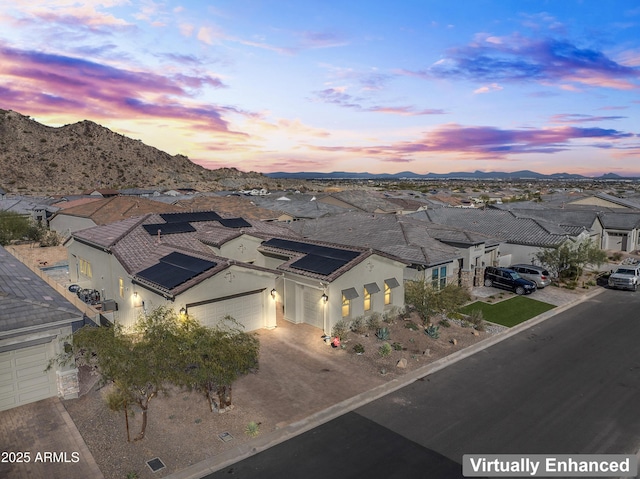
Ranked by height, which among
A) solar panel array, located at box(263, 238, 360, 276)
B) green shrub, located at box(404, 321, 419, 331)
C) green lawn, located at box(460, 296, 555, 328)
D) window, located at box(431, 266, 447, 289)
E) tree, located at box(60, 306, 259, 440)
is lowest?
green lawn, located at box(460, 296, 555, 328)

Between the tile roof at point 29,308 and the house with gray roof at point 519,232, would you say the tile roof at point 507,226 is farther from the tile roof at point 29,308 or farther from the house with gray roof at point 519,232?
the tile roof at point 29,308

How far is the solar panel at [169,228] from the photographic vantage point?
2875cm

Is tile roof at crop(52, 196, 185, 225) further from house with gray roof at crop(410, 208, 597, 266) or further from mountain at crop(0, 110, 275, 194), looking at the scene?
mountain at crop(0, 110, 275, 194)

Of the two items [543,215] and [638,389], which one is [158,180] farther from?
[638,389]

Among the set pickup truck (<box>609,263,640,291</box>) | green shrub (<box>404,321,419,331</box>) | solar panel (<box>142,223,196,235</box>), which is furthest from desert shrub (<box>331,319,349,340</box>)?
pickup truck (<box>609,263,640,291</box>)

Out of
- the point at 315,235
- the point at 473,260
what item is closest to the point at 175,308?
the point at 315,235

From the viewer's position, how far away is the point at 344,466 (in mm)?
12172

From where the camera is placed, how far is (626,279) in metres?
32.7

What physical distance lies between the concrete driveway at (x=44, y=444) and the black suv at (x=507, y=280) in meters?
28.8

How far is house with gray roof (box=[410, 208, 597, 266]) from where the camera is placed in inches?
1467

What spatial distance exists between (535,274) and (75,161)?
14437cm

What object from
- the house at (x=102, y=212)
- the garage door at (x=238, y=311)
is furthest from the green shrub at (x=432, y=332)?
the house at (x=102, y=212)

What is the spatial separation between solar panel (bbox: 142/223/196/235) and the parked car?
2545cm

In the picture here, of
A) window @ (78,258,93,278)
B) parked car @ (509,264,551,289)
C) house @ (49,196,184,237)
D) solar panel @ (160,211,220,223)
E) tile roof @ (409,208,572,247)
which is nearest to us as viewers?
window @ (78,258,93,278)
